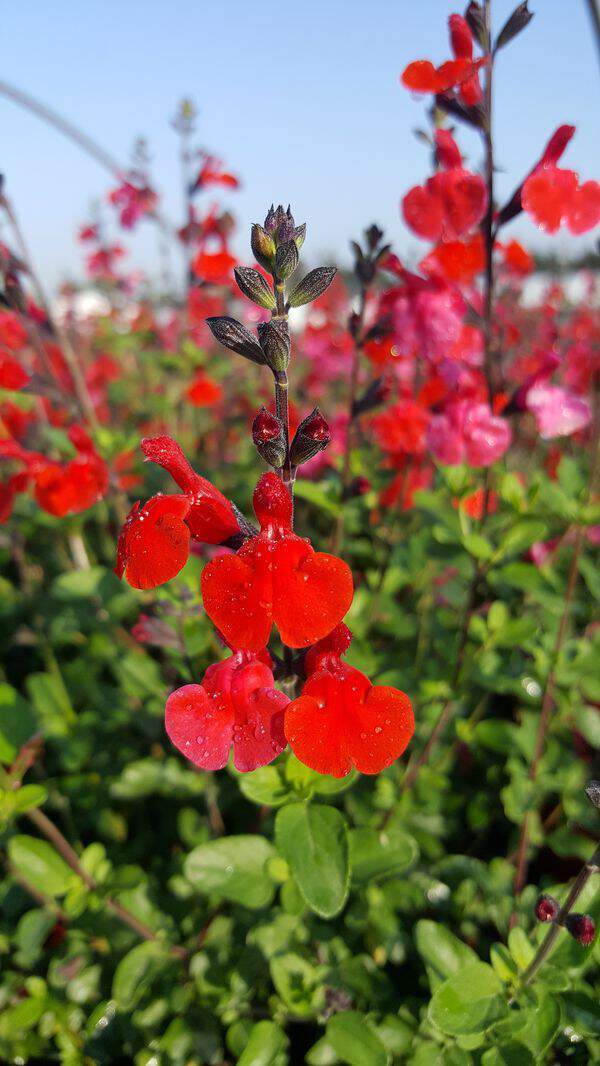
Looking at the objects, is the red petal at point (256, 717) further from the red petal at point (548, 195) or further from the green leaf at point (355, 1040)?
the red petal at point (548, 195)

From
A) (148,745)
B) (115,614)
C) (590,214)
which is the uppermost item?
(590,214)

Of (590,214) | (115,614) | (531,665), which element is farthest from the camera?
(115,614)

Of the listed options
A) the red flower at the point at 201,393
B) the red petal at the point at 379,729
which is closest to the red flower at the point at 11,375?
the red petal at the point at 379,729

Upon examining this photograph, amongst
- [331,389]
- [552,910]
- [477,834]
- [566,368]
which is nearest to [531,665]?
[477,834]

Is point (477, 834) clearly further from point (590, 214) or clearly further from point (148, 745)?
point (590, 214)

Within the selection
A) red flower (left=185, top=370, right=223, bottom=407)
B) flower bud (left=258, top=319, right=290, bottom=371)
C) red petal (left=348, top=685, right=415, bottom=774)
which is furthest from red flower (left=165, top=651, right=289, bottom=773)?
red flower (left=185, top=370, right=223, bottom=407)
